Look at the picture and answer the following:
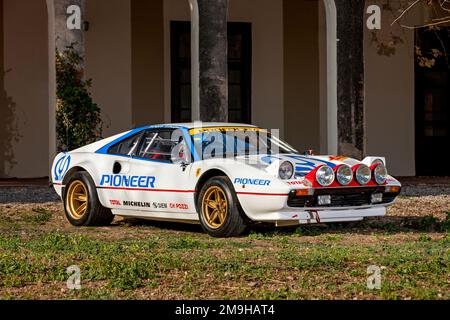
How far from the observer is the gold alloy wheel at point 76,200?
11547 millimetres

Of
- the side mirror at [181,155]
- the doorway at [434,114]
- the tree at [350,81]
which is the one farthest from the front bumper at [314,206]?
the doorway at [434,114]

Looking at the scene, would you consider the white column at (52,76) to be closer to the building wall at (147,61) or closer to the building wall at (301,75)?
the building wall at (147,61)

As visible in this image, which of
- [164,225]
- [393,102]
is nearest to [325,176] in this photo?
[164,225]

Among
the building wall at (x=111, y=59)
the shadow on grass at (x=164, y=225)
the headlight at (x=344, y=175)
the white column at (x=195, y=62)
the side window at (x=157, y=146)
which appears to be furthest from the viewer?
the building wall at (x=111, y=59)

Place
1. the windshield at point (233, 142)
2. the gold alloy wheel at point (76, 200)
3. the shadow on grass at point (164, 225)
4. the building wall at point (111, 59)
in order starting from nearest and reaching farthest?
the windshield at point (233, 142) → the shadow on grass at point (164, 225) → the gold alloy wheel at point (76, 200) → the building wall at point (111, 59)

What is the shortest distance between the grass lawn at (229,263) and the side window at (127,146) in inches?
37.1

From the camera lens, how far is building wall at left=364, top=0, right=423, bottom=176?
20141 millimetres

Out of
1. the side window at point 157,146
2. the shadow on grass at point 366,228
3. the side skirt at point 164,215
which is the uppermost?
the side window at point 157,146

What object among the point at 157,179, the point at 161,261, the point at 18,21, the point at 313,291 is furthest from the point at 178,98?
the point at 313,291

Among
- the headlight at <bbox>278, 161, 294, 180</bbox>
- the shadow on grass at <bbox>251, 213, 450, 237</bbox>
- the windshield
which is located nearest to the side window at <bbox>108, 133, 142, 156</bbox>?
the windshield

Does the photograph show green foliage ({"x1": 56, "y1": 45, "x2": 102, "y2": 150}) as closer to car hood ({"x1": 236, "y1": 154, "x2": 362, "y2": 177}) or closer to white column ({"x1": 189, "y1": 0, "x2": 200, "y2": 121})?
white column ({"x1": 189, "y1": 0, "x2": 200, "y2": 121})

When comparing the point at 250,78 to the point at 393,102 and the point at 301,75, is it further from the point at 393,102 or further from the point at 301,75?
the point at 393,102

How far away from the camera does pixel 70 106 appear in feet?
50.6

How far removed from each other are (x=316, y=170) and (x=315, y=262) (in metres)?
2.11
